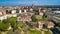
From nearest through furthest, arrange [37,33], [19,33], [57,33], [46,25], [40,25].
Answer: [19,33] < [37,33] < [57,33] < [40,25] < [46,25]

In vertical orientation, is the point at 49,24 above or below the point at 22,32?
below

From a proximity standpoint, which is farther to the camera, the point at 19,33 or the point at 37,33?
the point at 37,33

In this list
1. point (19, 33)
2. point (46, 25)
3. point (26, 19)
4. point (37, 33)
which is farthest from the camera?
point (26, 19)

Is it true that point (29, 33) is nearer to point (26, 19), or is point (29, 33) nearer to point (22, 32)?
point (22, 32)

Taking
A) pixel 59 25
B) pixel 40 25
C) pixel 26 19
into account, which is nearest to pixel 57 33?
pixel 40 25

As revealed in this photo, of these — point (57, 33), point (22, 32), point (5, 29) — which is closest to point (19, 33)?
point (22, 32)

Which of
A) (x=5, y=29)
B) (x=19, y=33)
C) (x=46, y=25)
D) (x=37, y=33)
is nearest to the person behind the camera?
(x=19, y=33)

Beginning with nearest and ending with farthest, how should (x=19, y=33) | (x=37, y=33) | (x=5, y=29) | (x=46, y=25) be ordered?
(x=19, y=33) → (x=37, y=33) → (x=5, y=29) → (x=46, y=25)

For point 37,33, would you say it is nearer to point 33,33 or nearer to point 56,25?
point 33,33

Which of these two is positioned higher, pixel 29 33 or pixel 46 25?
pixel 29 33

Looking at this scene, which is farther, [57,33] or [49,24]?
[49,24]
